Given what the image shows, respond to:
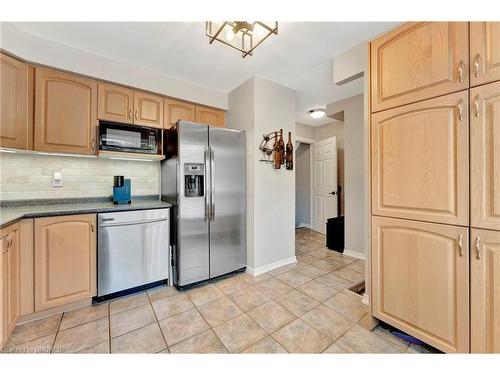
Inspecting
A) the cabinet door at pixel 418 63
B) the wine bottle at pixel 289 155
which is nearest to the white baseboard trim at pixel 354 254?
the wine bottle at pixel 289 155

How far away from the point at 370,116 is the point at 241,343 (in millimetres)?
1892

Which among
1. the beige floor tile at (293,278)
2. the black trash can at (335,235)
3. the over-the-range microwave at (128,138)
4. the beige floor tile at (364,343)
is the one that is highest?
the over-the-range microwave at (128,138)

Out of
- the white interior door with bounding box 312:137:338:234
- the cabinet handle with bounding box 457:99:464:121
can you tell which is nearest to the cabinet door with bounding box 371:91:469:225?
the cabinet handle with bounding box 457:99:464:121

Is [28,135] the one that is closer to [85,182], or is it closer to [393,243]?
[85,182]

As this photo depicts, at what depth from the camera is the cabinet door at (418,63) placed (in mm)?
1122

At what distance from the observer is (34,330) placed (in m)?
1.56

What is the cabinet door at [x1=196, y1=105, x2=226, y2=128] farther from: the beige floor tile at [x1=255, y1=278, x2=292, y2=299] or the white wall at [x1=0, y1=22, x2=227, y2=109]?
the beige floor tile at [x1=255, y1=278, x2=292, y2=299]

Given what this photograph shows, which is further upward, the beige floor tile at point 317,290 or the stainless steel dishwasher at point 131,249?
the stainless steel dishwasher at point 131,249

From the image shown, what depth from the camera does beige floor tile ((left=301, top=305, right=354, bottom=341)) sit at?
154cm

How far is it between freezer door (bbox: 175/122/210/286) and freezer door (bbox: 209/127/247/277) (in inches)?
3.4

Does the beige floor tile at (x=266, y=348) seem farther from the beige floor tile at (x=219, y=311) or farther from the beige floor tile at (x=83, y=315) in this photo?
the beige floor tile at (x=83, y=315)

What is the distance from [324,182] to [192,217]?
313cm

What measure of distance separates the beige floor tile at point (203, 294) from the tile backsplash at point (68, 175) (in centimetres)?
140
